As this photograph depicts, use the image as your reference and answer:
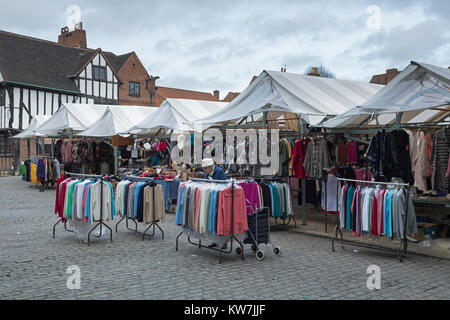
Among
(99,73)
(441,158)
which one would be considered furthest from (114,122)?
(99,73)

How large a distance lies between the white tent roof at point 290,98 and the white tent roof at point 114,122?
6.64 meters

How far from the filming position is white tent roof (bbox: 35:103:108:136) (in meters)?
18.4

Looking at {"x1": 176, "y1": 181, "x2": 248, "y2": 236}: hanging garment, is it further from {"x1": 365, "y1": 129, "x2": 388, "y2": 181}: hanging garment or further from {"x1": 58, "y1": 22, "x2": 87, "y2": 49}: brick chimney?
{"x1": 58, "y1": 22, "x2": 87, "y2": 49}: brick chimney

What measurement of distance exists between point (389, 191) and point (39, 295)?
492 centimetres

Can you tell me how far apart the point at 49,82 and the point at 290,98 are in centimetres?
2521

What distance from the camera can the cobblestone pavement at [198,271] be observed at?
16.5 feet

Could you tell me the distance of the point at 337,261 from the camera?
21.4 feet

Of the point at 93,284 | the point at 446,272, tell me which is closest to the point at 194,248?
the point at 93,284

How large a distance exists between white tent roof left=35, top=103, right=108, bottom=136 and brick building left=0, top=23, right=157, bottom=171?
33.6ft

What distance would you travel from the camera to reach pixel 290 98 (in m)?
9.60

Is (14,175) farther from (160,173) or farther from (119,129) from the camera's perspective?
(160,173)

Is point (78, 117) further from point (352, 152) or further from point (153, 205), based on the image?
point (352, 152)

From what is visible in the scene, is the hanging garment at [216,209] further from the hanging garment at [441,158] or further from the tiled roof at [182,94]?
the tiled roof at [182,94]
